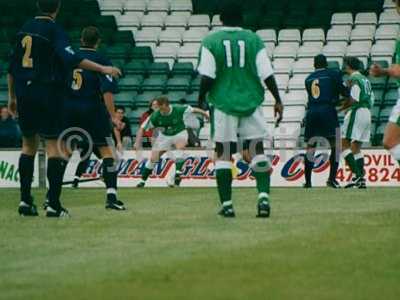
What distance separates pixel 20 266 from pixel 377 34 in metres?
23.7

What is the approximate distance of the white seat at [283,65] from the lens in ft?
101

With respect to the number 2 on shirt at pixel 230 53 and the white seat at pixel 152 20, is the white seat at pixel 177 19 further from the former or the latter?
the number 2 on shirt at pixel 230 53

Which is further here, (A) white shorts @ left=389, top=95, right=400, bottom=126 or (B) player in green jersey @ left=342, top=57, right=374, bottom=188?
(B) player in green jersey @ left=342, top=57, right=374, bottom=188

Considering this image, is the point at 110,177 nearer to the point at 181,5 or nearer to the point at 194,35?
the point at 194,35

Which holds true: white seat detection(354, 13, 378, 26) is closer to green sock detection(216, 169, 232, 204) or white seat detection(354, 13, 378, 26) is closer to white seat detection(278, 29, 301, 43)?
white seat detection(278, 29, 301, 43)

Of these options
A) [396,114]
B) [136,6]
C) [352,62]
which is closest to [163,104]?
[352,62]

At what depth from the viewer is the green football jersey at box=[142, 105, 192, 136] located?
83.3ft

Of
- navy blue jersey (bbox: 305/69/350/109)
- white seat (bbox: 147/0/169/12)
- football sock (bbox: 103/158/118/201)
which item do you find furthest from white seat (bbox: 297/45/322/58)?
football sock (bbox: 103/158/118/201)

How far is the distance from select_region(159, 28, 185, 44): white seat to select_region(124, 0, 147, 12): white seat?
4.16ft

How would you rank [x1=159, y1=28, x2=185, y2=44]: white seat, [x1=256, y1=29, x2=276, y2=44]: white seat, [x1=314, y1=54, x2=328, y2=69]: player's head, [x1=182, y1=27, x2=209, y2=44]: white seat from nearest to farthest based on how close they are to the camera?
[x1=314, y1=54, x2=328, y2=69]: player's head
[x1=256, y1=29, x2=276, y2=44]: white seat
[x1=182, y1=27, x2=209, y2=44]: white seat
[x1=159, y1=28, x2=185, y2=44]: white seat

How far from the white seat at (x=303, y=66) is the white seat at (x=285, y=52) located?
32 cm

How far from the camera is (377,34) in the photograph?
31.0 meters

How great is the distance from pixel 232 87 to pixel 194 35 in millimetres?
19707

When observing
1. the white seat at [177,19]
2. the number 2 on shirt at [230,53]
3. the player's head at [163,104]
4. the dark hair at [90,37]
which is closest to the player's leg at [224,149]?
the number 2 on shirt at [230,53]
